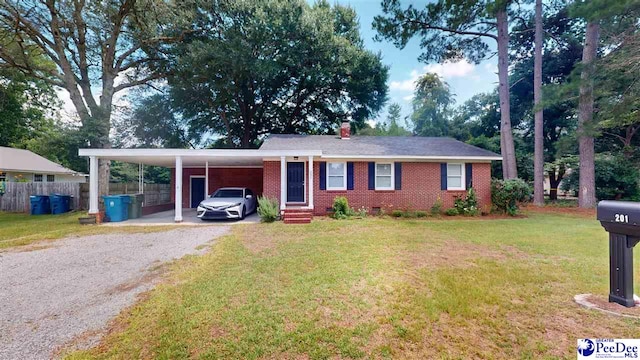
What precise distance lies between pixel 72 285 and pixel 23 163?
77.0 feet

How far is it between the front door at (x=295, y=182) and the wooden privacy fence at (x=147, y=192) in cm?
746

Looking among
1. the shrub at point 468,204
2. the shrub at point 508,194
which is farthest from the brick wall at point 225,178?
the shrub at point 508,194

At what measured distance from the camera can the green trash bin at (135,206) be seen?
453 inches

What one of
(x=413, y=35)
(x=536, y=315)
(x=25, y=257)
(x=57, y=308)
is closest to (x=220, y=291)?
(x=57, y=308)

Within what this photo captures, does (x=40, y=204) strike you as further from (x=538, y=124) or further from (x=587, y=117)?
(x=587, y=117)

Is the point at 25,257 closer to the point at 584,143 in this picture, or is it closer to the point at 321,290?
the point at 321,290

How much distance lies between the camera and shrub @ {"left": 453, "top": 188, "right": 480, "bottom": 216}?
11.9m

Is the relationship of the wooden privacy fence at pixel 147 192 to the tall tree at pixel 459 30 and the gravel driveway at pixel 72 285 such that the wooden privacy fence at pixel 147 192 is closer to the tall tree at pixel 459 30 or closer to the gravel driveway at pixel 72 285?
the gravel driveway at pixel 72 285

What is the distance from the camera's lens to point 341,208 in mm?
11078

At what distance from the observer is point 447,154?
1221 cm

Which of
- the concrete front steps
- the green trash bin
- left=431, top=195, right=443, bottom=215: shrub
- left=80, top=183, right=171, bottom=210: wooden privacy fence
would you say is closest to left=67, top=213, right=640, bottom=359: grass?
the concrete front steps

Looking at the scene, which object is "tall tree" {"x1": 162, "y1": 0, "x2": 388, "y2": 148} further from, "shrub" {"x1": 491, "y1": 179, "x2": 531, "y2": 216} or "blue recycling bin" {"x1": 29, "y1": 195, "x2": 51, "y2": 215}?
"shrub" {"x1": 491, "y1": 179, "x2": 531, "y2": 216}

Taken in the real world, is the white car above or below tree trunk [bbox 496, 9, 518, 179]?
below

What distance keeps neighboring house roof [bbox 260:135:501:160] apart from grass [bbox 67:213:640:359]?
605 centimetres
